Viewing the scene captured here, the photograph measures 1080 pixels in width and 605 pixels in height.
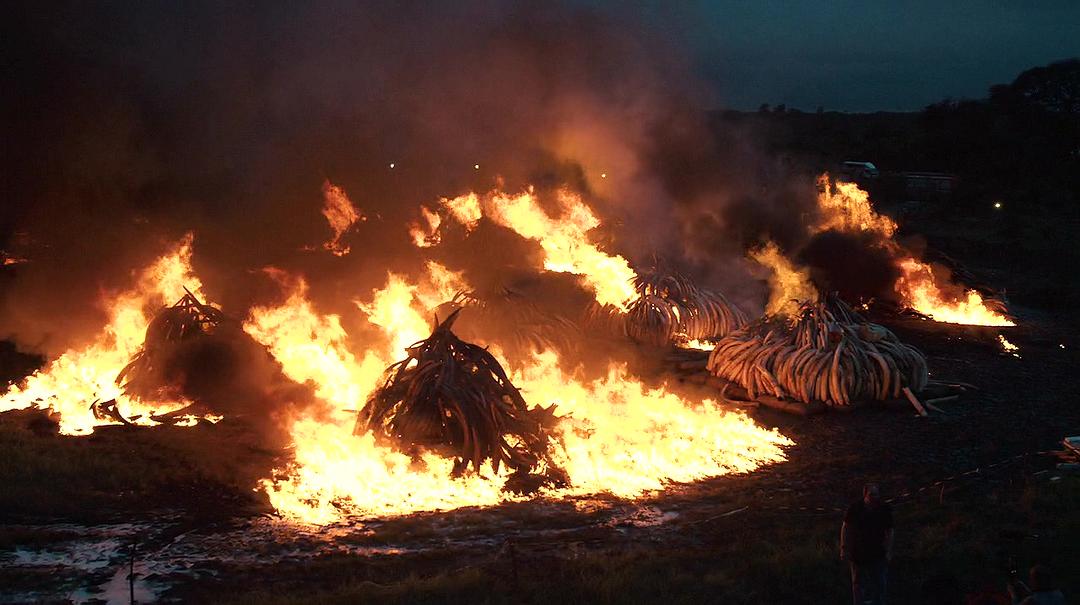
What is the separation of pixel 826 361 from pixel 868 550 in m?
5.62

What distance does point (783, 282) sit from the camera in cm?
1477

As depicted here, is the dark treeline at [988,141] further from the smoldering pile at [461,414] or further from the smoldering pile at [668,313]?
the smoldering pile at [461,414]

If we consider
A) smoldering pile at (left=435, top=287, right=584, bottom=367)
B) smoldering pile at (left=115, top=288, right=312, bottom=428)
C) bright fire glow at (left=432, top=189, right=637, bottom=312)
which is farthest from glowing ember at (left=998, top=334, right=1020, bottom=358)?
smoldering pile at (left=115, top=288, right=312, bottom=428)

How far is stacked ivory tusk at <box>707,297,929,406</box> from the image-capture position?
423 inches

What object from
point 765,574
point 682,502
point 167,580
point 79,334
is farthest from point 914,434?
point 79,334

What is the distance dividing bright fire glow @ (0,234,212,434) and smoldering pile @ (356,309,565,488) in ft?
10.3

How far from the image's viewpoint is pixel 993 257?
25.5 metres

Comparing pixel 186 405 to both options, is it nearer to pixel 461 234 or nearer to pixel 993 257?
A: pixel 461 234

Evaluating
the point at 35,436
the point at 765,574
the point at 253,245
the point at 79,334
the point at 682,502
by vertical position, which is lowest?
the point at 765,574

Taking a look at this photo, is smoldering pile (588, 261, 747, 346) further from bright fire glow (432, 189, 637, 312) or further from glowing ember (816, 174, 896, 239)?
glowing ember (816, 174, 896, 239)

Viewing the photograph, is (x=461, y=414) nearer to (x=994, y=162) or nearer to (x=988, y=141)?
(x=994, y=162)

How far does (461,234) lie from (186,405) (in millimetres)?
6891

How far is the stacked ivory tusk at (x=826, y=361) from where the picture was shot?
35.2 ft

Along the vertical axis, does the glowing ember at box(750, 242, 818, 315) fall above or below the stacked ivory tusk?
above
